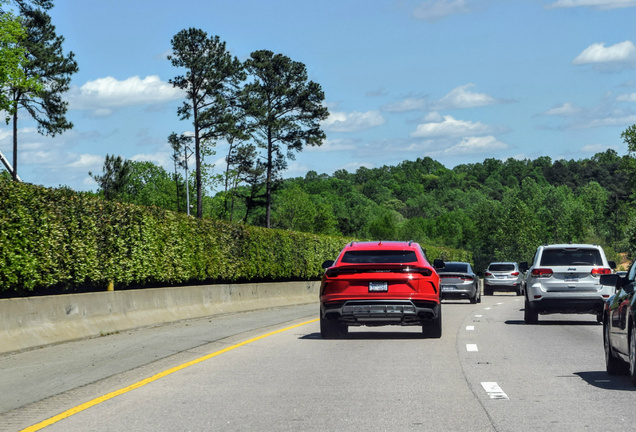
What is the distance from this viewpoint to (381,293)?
15609mm

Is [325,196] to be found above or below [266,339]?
above

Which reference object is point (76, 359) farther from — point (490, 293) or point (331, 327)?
point (490, 293)

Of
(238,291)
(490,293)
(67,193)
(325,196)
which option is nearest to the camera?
(67,193)

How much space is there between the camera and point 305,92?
76.2m

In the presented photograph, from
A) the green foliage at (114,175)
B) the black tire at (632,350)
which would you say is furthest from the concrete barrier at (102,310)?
the green foliage at (114,175)

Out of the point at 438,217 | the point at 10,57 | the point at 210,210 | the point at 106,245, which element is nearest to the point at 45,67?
the point at 10,57

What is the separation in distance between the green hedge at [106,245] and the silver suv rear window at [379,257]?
4913 mm

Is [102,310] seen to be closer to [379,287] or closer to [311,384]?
[379,287]

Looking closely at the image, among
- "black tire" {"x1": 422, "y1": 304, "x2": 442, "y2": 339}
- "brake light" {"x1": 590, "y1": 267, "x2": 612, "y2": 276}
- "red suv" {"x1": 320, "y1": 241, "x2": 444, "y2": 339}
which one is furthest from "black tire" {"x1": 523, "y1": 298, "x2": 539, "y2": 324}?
"red suv" {"x1": 320, "y1": 241, "x2": 444, "y2": 339}

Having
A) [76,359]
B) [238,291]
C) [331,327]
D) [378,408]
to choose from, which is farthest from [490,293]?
[378,408]

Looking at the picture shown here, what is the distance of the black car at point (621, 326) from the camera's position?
376 inches

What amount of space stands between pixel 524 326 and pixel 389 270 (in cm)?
608

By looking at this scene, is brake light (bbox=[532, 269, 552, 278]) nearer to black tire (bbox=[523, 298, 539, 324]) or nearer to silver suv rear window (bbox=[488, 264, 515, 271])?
black tire (bbox=[523, 298, 539, 324])

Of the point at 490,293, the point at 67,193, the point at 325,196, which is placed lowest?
the point at 490,293
